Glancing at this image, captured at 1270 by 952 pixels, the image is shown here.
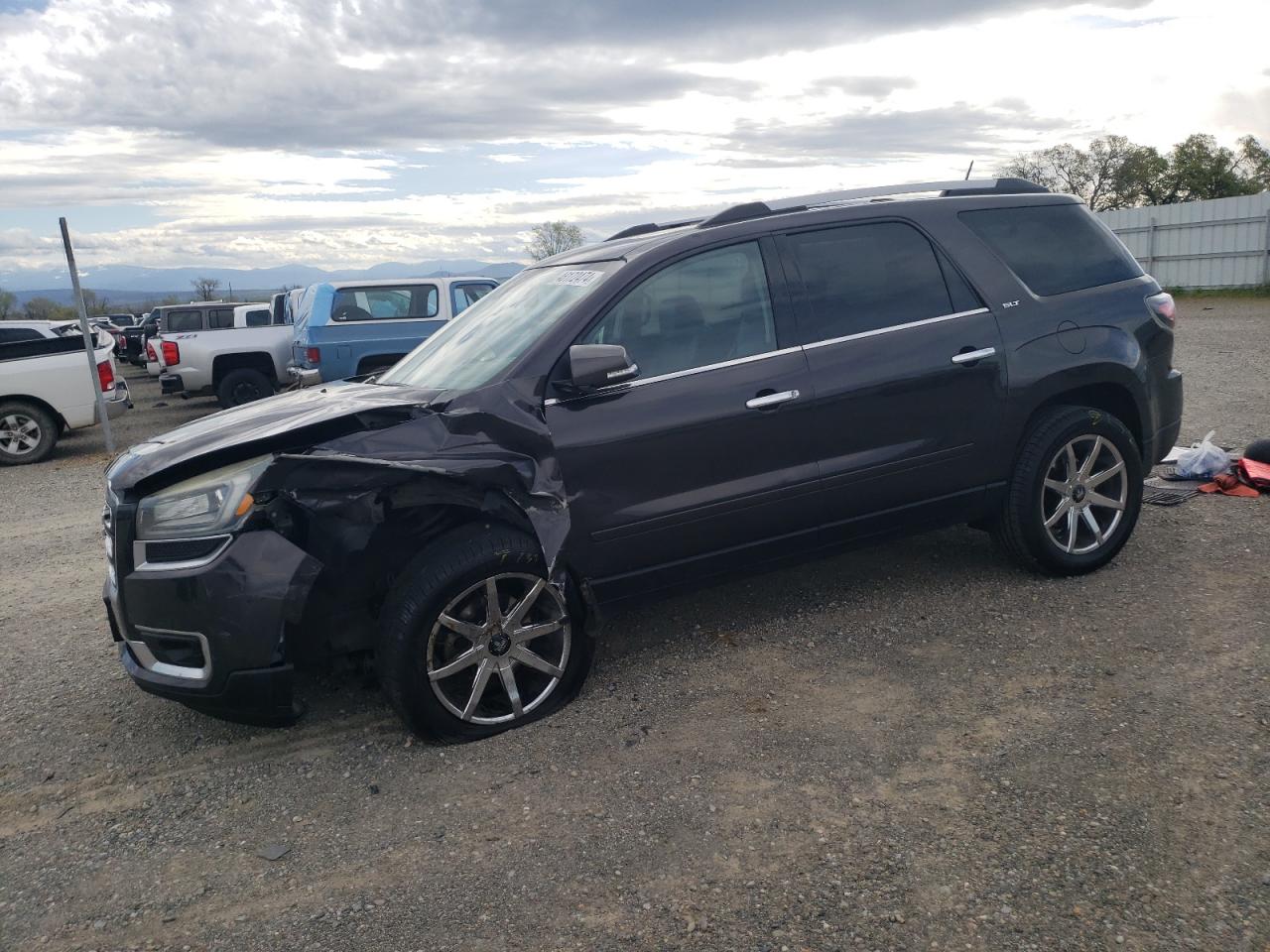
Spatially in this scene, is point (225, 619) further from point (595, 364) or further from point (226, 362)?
point (226, 362)

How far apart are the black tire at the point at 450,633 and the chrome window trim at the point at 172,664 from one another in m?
0.57

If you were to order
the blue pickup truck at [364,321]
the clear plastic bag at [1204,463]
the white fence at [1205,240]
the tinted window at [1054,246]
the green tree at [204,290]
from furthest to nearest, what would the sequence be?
1. the green tree at [204,290]
2. the white fence at [1205,240]
3. the blue pickup truck at [364,321]
4. the clear plastic bag at [1204,463]
5. the tinted window at [1054,246]

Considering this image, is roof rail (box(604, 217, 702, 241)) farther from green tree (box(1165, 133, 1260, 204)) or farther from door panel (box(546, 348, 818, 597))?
green tree (box(1165, 133, 1260, 204))

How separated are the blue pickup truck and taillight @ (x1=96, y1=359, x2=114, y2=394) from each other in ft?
7.16

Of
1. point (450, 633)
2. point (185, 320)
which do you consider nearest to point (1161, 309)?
point (450, 633)

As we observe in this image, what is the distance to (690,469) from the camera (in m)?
4.05

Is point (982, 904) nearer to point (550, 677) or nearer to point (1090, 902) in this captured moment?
point (1090, 902)

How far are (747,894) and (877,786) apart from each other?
701mm

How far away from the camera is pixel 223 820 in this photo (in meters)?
3.46

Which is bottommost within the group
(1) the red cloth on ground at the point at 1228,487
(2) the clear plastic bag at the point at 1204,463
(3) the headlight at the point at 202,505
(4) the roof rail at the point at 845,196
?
(1) the red cloth on ground at the point at 1228,487

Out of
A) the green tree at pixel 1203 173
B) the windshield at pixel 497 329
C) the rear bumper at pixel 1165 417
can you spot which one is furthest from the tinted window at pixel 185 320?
the green tree at pixel 1203 173

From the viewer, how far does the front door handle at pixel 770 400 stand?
4.13 metres

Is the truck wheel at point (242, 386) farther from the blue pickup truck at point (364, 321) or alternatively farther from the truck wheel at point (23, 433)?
the truck wheel at point (23, 433)

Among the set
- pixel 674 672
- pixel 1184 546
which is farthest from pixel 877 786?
pixel 1184 546
